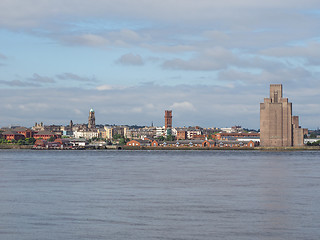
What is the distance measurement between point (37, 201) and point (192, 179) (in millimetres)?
19367

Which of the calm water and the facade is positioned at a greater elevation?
the facade

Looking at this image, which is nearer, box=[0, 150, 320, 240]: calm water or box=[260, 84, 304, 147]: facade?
box=[0, 150, 320, 240]: calm water

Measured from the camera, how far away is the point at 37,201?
3291cm

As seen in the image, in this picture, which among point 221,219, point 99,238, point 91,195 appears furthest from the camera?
point 91,195

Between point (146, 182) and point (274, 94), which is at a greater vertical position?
point (274, 94)

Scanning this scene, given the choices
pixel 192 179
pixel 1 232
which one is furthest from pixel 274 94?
pixel 1 232

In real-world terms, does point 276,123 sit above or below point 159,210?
above

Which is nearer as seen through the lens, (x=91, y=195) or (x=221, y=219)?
(x=221, y=219)

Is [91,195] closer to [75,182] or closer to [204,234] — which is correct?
[75,182]

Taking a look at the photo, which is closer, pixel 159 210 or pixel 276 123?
pixel 159 210

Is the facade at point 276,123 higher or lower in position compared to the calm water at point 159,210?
higher

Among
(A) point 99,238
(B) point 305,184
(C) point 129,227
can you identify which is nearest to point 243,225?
(C) point 129,227

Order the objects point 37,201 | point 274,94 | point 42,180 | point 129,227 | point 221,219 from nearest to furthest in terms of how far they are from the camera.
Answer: point 129,227 < point 221,219 < point 37,201 < point 42,180 < point 274,94

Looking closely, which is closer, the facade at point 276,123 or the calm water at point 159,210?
the calm water at point 159,210
